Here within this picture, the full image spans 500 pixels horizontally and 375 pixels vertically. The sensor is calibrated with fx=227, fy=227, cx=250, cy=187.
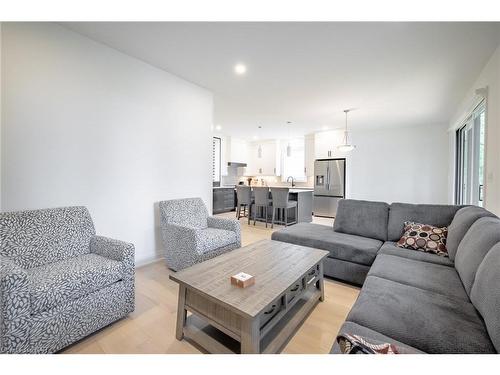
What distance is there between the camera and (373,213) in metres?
2.77

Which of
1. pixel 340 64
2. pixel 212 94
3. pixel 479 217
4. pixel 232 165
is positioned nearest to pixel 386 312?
pixel 479 217

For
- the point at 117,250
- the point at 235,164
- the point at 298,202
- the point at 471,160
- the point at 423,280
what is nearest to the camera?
the point at 423,280

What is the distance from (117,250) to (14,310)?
26.0 inches

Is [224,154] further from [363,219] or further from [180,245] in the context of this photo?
[363,219]

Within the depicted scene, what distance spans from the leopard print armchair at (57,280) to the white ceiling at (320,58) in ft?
6.35

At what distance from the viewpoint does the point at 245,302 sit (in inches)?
49.4

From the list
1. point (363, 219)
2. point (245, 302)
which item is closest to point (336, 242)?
point (363, 219)

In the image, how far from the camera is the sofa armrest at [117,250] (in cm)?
180

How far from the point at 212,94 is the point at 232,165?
13.4ft

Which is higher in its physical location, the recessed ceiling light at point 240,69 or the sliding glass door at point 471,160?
the recessed ceiling light at point 240,69

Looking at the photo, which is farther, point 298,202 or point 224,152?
point 224,152

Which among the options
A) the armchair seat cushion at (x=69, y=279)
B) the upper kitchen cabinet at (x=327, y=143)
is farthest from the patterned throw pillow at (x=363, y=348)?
the upper kitchen cabinet at (x=327, y=143)

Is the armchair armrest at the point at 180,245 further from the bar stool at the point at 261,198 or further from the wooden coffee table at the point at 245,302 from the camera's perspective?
the bar stool at the point at 261,198

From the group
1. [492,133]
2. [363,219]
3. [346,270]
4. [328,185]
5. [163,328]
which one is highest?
[492,133]
